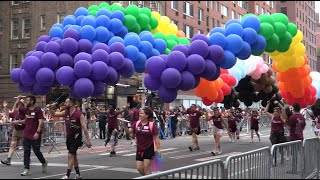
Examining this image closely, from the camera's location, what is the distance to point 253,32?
42.9 feet

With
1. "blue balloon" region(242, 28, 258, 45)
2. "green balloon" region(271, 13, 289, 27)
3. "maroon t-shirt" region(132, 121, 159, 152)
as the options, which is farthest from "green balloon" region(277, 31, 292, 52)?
"maroon t-shirt" region(132, 121, 159, 152)

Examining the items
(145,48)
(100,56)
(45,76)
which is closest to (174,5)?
(145,48)

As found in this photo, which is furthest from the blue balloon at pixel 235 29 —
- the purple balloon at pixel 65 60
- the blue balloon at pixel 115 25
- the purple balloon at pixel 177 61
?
the purple balloon at pixel 65 60

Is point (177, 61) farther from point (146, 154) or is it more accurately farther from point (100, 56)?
point (146, 154)

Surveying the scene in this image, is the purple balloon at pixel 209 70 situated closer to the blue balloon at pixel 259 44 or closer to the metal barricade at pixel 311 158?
the blue balloon at pixel 259 44

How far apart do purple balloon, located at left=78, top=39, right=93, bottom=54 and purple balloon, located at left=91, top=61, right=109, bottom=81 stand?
3.51 feet

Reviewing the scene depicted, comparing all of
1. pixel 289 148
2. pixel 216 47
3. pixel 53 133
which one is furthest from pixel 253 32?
pixel 53 133

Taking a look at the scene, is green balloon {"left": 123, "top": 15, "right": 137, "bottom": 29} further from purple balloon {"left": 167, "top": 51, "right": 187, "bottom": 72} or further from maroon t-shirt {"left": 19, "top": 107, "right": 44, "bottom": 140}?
maroon t-shirt {"left": 19, "top": 107, "right": 44, "bottom": 140}

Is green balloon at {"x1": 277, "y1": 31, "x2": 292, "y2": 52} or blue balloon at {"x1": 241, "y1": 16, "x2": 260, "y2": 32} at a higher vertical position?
blue balloon at {"x1": 241, "y1": 16, "x2": 260, "y2": 32}

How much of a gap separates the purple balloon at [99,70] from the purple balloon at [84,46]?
1070 millimetres

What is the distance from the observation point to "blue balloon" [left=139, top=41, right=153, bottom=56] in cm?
1391

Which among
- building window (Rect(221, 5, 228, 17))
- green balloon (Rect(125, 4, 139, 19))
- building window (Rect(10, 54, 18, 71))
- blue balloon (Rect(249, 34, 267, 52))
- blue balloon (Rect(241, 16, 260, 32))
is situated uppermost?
building window (Rect(221, 5, 228, 17))

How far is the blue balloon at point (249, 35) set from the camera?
1303 cm

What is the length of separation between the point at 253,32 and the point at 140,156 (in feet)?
20.7
